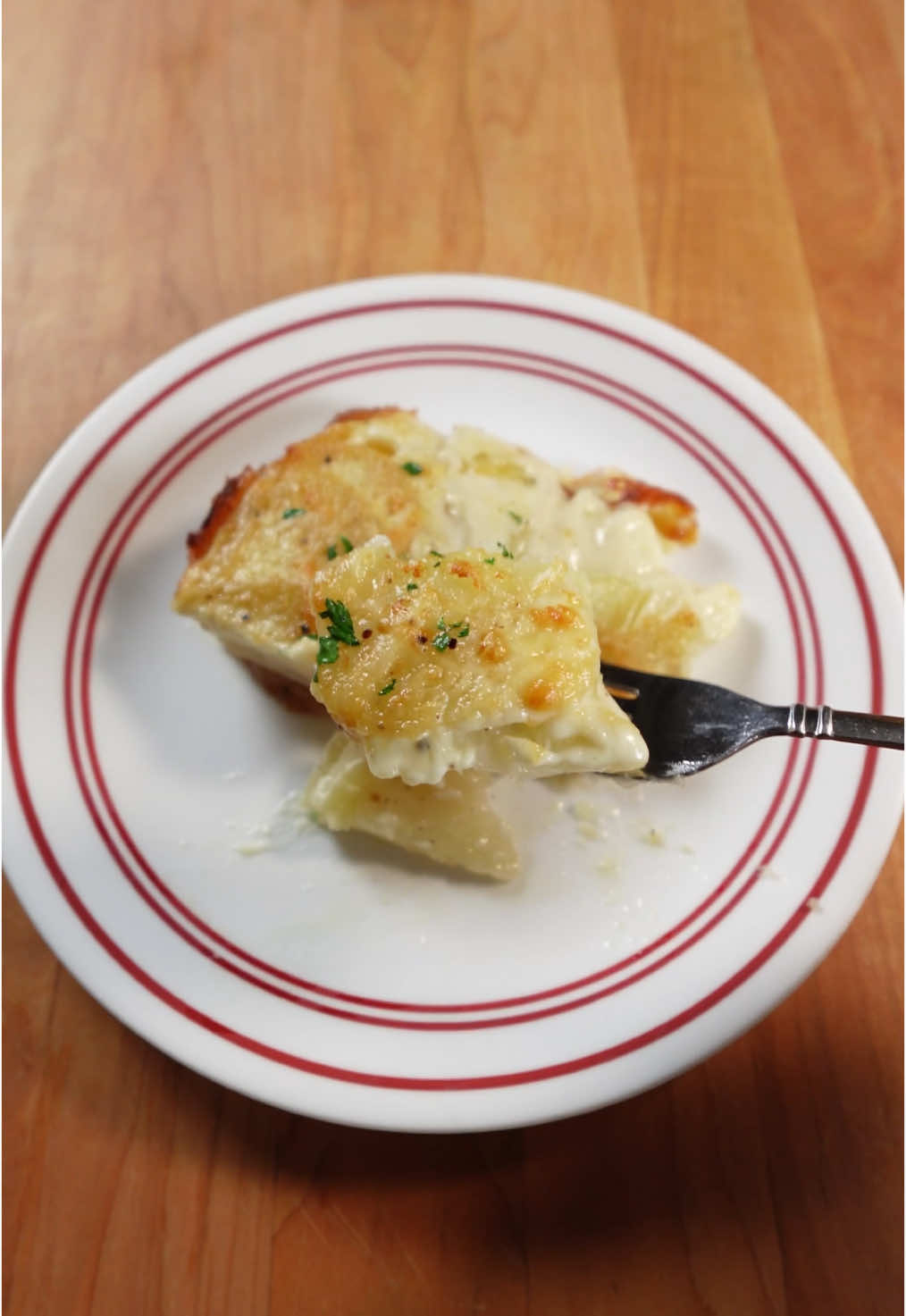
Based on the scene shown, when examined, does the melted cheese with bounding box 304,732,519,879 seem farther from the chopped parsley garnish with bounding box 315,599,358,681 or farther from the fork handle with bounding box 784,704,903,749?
the fork handle with bounding box 784,704,903,749

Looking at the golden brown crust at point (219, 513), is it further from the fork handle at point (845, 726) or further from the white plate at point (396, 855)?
the fork handle at point (845, 726)

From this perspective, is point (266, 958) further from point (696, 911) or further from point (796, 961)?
point (796, 961)

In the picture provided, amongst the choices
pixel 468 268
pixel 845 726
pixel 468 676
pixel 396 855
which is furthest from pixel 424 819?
pixel 468 268

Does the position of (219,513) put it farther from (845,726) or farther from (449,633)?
(845,726)

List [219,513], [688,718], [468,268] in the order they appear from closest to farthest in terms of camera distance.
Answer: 1. [688,718]
2. [219,513]
3. [468,268]

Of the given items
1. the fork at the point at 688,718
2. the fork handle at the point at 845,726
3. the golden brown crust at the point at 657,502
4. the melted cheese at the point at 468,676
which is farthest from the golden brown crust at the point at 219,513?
the fork handle at the point at 845,726

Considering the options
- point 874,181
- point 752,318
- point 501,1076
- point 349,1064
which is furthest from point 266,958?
point 874,181

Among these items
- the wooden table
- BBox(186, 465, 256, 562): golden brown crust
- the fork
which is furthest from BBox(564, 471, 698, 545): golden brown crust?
BBox(186, 465, 256, 562): golden brown crust
